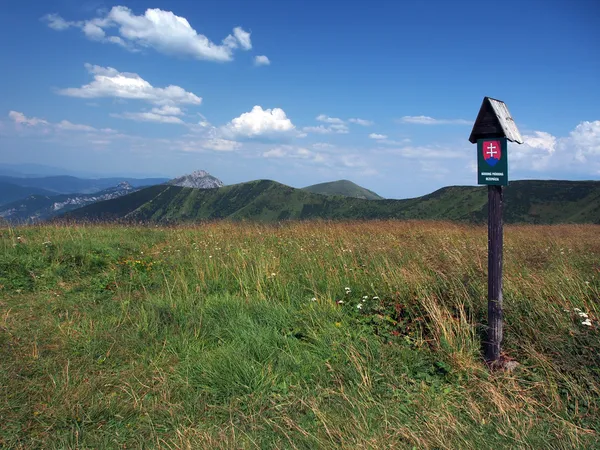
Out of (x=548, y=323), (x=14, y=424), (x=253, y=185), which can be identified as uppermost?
(x=253, y=185)

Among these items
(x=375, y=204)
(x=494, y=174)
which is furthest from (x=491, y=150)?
(x=375, y=204)

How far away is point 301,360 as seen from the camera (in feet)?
12.9

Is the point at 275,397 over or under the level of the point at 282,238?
under

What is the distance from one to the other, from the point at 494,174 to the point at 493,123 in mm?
578

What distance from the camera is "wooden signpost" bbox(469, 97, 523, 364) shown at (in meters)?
4.10

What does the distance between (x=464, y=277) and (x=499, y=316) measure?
1384 millimetres

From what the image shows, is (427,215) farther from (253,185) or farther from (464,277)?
(253,185)

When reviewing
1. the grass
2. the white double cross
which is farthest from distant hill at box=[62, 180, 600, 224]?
the white double cross

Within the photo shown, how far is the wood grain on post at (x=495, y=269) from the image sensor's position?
4137 millimetres

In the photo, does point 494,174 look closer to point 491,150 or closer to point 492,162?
Answer: point 492,162

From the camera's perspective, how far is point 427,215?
64.2m

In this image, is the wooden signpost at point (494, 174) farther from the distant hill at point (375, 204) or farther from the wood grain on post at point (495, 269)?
the distant hill at point (375, 204)

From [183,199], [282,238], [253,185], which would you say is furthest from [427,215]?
[183,199]

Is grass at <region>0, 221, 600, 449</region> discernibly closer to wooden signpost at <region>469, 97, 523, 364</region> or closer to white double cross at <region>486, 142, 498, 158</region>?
wooden signpost at <region>469, 97, 523, 364</region>
